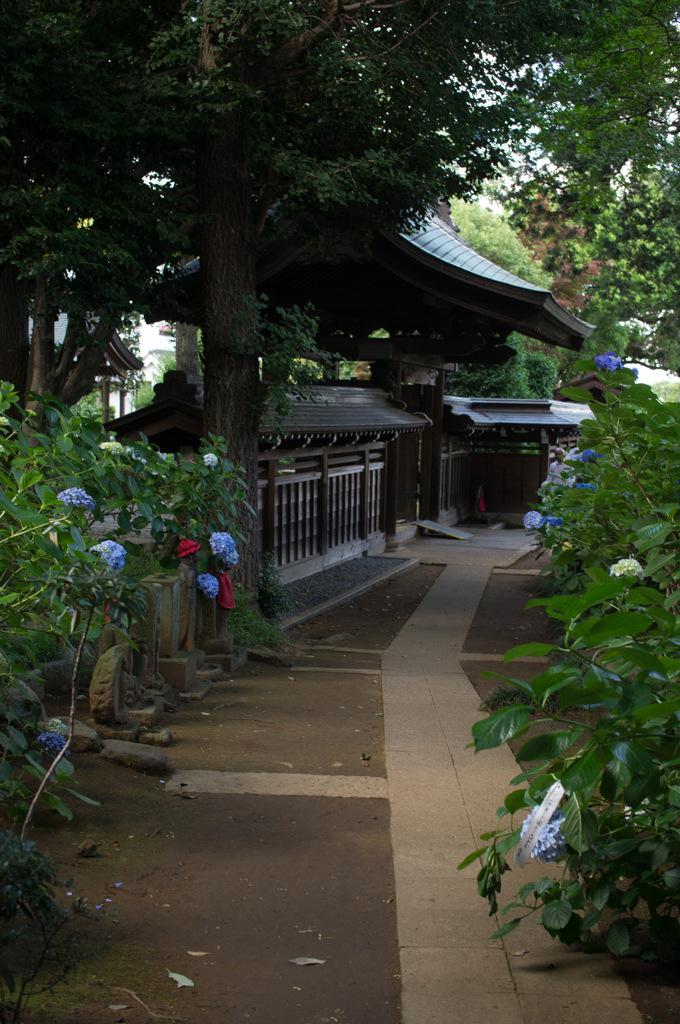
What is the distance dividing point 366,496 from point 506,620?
182 inches

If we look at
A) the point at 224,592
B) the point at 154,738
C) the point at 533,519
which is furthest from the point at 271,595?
the point at 154,738

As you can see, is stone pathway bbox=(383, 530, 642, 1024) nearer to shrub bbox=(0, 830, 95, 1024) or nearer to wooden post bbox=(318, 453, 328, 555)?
shrub bbox=(0, 830, 95, 1024)

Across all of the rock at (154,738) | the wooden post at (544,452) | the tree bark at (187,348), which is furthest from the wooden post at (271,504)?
the wooden post at (544,452)

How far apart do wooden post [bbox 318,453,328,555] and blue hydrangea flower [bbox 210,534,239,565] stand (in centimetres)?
578

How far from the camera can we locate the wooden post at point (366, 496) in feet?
46.7

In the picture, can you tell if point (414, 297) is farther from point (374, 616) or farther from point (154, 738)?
point (154, 738)

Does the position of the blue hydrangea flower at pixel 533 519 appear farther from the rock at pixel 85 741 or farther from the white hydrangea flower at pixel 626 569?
Result: the white hydrangea flower at pixel 626 569

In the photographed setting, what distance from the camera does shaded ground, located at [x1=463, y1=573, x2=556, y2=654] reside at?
29.6 feet

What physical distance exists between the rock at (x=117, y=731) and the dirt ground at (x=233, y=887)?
0.23m

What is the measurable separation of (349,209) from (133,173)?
225 centimetres

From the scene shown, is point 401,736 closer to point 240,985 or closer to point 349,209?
point 240,985

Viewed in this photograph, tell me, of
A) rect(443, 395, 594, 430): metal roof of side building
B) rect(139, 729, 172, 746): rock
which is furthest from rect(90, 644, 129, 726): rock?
rect(443, 395, 594, 430): metal roof of side building

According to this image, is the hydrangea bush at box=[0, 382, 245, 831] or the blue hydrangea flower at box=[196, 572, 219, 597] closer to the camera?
the hydrangea bush at box=[0, 382, 245, 831]

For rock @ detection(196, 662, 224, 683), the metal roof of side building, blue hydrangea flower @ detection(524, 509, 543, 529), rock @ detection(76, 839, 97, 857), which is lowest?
rock @ detection(196, 662, 224, 683)
